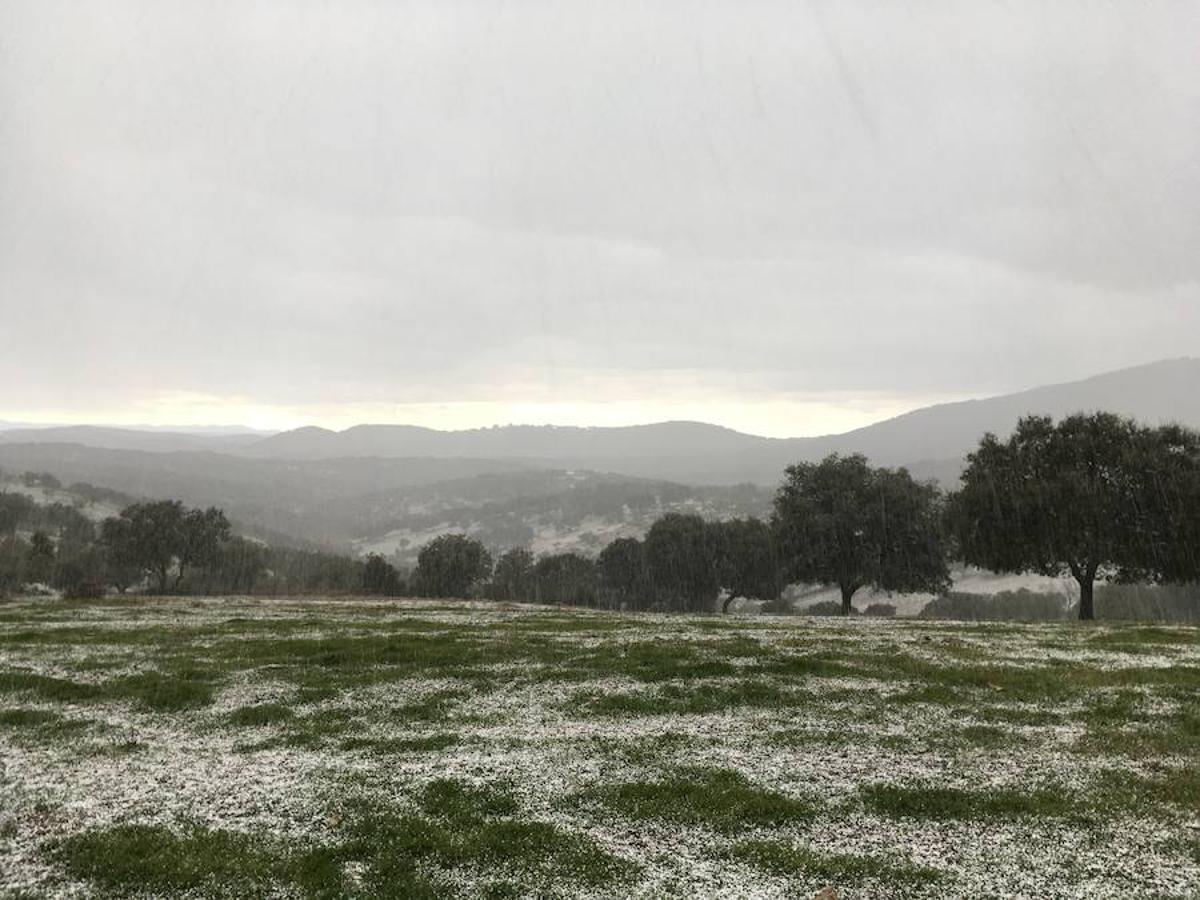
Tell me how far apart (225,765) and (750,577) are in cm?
10414

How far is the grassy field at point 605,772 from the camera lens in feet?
41.9

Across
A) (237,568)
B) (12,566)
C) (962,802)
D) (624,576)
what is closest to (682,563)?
(624,576)

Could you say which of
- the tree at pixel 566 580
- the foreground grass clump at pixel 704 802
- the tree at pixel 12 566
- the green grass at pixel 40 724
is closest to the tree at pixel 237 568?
the tree at pixel 12 566

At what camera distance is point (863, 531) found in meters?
80.8

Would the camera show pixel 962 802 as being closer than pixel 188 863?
No

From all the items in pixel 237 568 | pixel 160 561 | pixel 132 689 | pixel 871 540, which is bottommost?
pixel 237 568

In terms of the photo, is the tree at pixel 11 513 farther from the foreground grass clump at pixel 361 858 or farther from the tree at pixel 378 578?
the foreground grass clump at pixel 361 858

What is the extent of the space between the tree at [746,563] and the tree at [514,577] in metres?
39.6

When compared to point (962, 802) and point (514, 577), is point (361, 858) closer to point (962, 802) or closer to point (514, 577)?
point (962, 802)

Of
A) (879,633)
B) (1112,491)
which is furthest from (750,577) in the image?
(879,633)

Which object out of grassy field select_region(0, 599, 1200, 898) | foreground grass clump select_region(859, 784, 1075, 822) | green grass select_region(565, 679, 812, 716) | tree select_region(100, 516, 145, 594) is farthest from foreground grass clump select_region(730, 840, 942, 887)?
tree select_region(100, 516, 145, 594)

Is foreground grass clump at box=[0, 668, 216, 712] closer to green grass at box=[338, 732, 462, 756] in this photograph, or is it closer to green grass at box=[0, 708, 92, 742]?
green grass at box=[0, 708, 92, 742]

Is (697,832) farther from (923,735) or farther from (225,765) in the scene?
(225,765)

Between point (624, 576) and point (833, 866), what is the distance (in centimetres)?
12370
